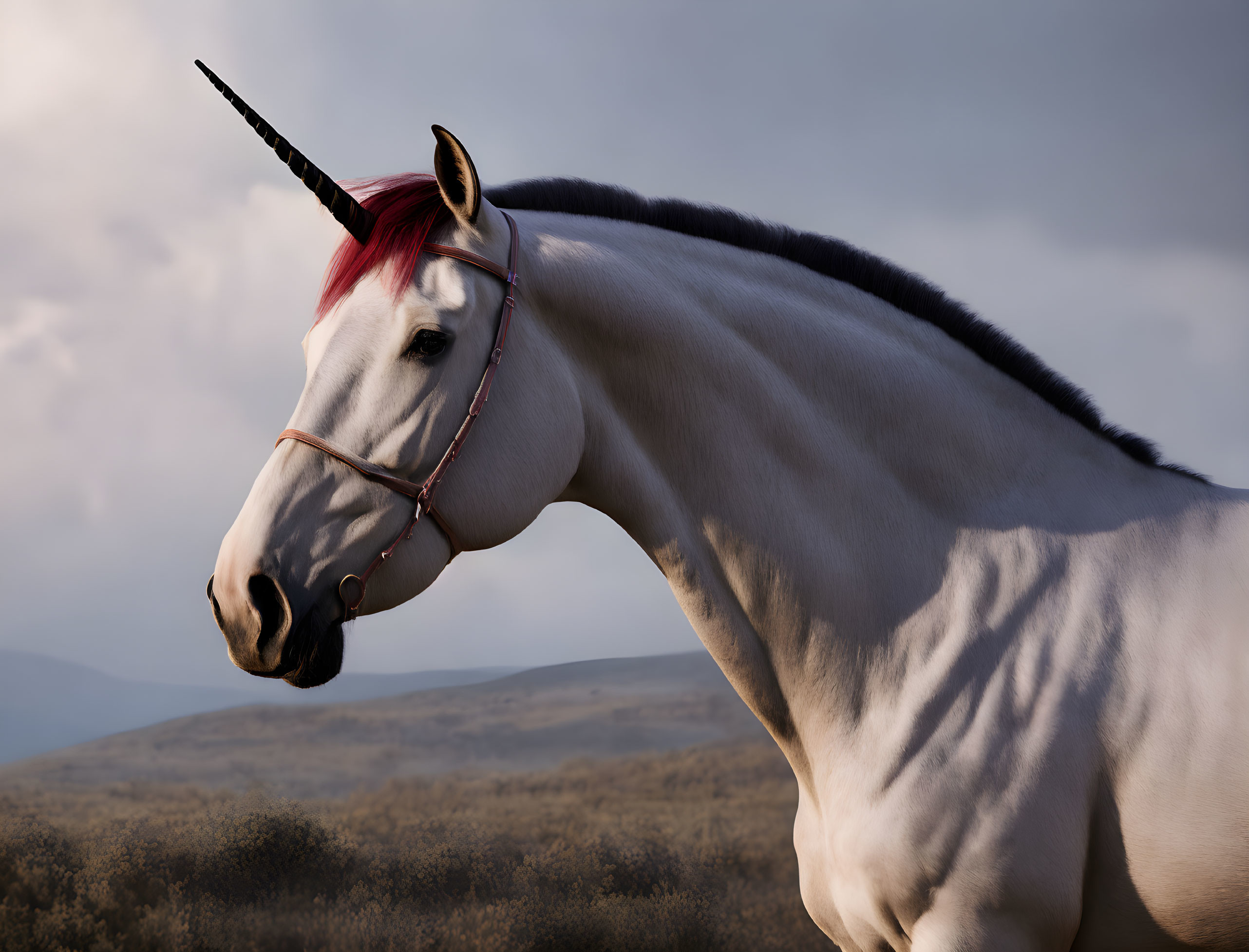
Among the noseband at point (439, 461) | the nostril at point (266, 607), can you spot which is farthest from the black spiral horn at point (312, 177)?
the nostril at point (266, 607)

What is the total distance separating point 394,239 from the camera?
1.43 m

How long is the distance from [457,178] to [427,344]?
339 mm

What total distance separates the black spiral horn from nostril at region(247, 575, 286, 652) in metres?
0.72

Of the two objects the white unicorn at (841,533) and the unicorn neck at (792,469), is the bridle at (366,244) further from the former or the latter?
the unicorn neck at (792,469)

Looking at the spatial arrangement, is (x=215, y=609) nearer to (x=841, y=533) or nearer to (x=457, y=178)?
(x=457, y=178)

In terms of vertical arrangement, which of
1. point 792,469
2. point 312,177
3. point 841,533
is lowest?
point 841,533

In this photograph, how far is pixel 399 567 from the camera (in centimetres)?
136

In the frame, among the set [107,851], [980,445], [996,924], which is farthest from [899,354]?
[107,851]

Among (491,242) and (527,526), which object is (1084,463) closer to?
Answer: (527,526)

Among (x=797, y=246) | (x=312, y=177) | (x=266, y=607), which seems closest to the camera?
(x=266, y=607)

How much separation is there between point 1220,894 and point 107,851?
657 centimetres

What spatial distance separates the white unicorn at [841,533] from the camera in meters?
1.24

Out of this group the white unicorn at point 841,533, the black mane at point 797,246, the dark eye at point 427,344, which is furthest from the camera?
the black mane at point 797,246

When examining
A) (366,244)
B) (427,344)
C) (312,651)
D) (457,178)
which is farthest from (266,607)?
(457,178)
